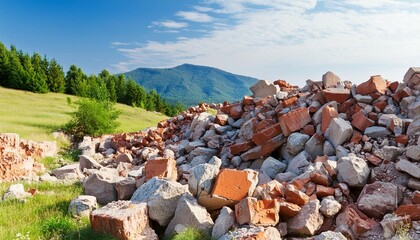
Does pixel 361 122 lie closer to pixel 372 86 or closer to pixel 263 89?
pixel 372 86

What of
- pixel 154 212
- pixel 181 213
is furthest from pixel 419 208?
pixel 154 212

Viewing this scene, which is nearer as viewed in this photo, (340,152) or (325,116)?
(340,152)

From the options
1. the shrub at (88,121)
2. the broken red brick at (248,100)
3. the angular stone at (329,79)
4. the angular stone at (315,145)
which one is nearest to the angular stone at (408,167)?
the angular stone at (315,145)

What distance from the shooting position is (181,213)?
694 centimetres

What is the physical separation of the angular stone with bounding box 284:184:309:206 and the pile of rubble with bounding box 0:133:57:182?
9108 mm

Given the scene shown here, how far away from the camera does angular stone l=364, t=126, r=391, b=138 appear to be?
33.0 feet

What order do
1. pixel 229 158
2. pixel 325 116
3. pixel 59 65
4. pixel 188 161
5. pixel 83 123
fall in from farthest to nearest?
pixel 59 65, pixel 83 123, pixel 188 161, pixel 229 158, pixel 325 116

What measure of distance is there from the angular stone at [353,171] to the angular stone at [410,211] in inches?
49.8

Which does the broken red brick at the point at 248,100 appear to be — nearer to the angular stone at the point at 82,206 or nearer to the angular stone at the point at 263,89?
the angular stone at the point at 263,89

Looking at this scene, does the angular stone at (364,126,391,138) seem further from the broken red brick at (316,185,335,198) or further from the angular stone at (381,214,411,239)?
the angular stone at (381,214,411,239)

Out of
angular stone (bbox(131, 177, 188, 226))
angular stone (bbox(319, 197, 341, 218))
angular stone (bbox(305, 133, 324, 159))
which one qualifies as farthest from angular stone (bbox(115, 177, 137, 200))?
angular stone (bbox(305, 133, 324, 159))

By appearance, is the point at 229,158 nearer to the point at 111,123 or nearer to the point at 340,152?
the point at 340,152

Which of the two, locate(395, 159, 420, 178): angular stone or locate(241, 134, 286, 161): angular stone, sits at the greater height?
locate(395, 159, 420, 178): angular stone

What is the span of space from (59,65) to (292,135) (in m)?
63.4
